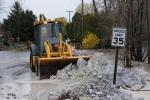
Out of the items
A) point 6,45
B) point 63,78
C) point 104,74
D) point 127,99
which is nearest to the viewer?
point 127,99

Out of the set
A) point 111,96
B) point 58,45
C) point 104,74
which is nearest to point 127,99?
Answer: point 111,96

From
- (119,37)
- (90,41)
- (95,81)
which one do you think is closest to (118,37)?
(119,37)

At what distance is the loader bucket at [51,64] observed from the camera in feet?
71.1

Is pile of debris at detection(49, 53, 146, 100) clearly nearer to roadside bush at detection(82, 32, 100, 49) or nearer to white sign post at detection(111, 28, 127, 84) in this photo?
white sign post at detection(111, 28, 127, 84)

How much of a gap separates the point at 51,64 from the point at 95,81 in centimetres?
565

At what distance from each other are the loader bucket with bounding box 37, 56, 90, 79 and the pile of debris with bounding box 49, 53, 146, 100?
1.08 ft

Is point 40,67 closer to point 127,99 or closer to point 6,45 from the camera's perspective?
point 127,99

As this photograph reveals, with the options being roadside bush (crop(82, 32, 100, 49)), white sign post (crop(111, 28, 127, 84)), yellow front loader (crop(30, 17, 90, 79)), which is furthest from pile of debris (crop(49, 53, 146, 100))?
roadside bush (crop(82, 32, 100, 49))

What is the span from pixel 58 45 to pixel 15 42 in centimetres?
6172

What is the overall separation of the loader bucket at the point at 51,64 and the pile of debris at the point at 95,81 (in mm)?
328

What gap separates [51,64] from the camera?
21.8 m

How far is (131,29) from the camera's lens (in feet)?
103

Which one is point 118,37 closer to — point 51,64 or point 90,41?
point 51,64

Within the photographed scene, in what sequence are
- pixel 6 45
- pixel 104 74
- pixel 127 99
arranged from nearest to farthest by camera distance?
pixel 127 99 < pixel 104 74 < pixel 6 45
